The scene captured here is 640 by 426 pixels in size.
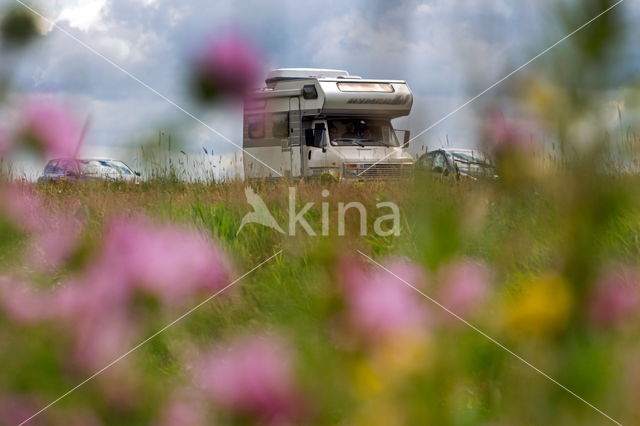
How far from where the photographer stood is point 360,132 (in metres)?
13.0

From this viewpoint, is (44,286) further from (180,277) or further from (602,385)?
(602,385)

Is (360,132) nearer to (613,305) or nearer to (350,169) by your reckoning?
(350,169)

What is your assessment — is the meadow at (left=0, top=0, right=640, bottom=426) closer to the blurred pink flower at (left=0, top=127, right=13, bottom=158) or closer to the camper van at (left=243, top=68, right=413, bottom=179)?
the blurred pink flower at (left=0, top=127, right=13, bottom=158)

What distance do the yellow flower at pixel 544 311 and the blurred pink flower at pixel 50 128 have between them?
0.99 meters

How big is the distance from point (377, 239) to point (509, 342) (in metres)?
2.48

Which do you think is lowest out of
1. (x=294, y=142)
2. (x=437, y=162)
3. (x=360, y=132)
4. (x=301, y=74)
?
(x=437, y=162)

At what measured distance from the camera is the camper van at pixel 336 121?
12.1 meters

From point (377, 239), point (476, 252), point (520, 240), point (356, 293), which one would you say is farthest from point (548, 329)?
point (377, 239)

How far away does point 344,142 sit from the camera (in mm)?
12500

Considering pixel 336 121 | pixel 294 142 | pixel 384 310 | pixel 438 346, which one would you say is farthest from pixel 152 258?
pixel 294 142

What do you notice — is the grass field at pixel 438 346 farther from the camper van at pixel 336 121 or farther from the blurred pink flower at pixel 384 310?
the camper van at pixel 336 121

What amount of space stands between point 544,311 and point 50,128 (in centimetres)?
114

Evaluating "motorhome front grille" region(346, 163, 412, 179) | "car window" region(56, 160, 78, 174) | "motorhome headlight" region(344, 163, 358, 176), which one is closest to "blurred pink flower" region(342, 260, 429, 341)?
"car window" region(56, 160, 78, 174)

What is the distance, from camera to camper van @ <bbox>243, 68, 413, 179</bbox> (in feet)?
39.6
